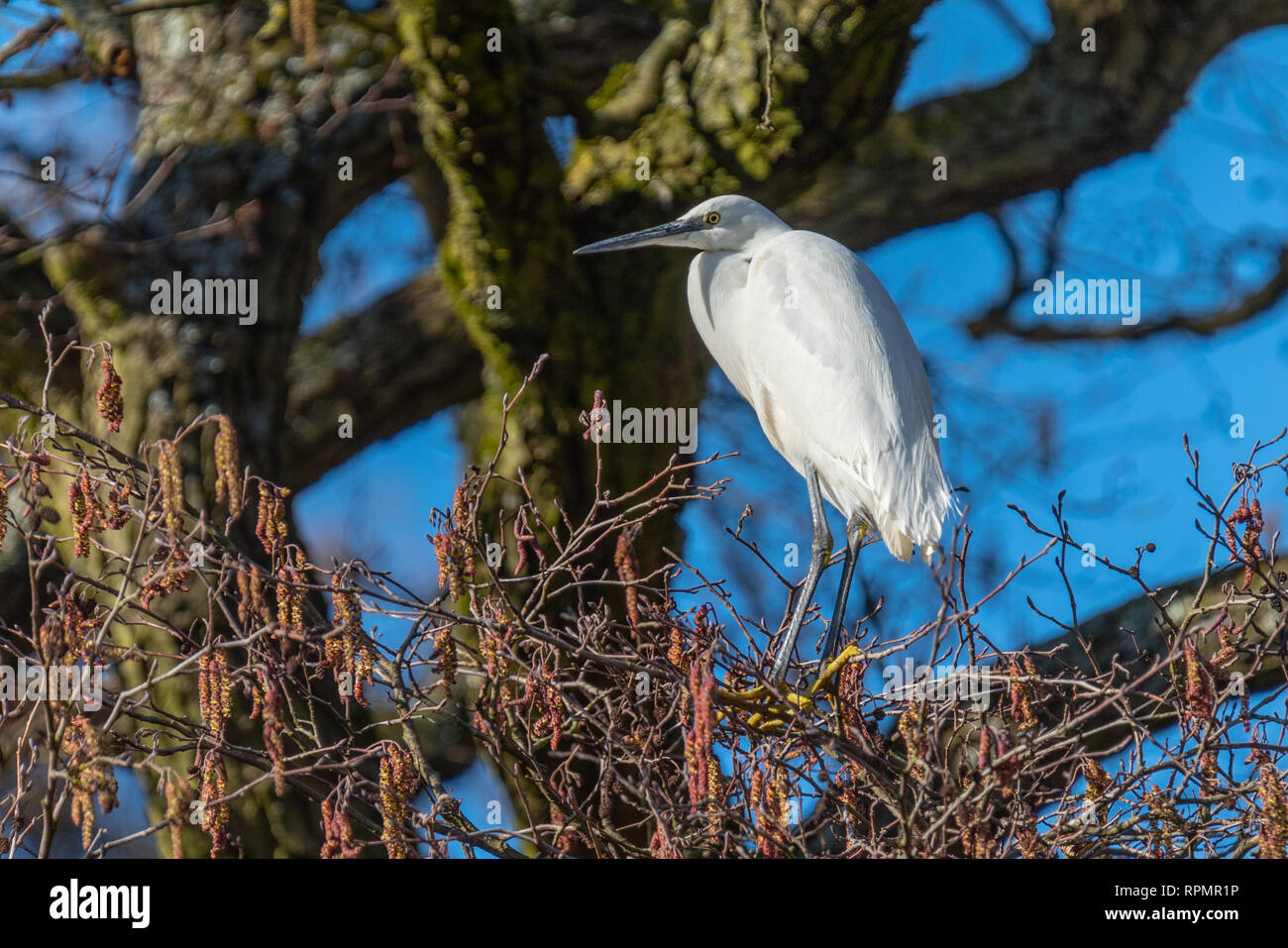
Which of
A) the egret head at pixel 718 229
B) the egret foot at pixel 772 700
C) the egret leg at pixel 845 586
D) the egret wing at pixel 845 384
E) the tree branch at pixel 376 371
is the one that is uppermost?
the tree branch at pixel 376 371

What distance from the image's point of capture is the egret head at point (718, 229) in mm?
2215

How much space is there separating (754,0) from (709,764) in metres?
2.08

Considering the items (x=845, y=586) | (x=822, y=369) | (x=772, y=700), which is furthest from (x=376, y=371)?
(x=772, y=700)

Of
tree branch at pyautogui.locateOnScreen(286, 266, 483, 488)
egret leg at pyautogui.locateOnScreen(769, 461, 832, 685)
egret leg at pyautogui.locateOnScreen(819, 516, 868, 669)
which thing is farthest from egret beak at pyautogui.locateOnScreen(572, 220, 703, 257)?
tree branch at pyautogui.locateOnScreen(286, 266, 483, 488)

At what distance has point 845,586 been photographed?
75.3 inches

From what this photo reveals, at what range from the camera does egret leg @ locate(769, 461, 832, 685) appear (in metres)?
1.72

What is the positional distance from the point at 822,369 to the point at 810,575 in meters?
0.35

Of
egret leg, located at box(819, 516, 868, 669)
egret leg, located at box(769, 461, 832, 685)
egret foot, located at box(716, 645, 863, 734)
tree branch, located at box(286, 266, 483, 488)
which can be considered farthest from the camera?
tree branch, located at box(286, 266, 483, 488)

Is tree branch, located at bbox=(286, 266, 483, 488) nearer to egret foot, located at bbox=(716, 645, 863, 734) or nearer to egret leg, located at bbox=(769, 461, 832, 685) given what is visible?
egret leg, located at bbox=(769, 461, 832, 685)

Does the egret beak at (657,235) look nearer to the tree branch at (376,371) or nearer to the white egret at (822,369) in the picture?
the white egret at (822,369)

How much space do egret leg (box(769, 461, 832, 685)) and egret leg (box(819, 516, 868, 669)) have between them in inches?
1.5

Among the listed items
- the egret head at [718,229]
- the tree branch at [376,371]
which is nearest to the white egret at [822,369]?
the egret head at [718,229]

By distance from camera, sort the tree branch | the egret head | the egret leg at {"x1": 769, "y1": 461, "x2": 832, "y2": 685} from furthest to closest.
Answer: the tree branch → the egret head → the egret leg at {"x1": 769, "y1": 461, "x2": 832, "y2": 685}
